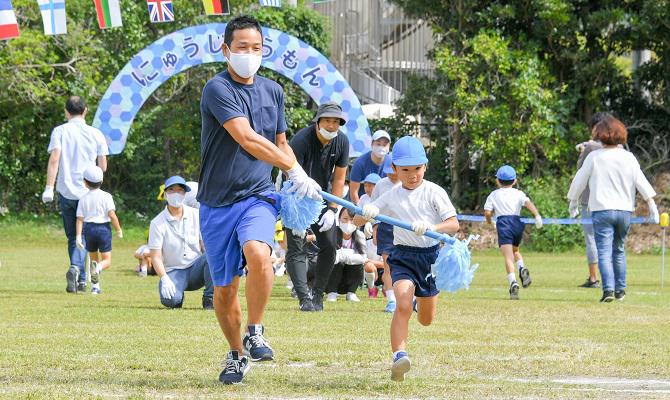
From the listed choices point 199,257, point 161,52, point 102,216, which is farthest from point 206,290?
point 161,52

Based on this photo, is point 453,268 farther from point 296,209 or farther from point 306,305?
point 306,305

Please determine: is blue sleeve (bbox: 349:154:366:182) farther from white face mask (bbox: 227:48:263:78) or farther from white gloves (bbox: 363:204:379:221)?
white face mask (bbox: 227:48:263:78)

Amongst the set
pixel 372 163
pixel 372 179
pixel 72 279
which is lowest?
pixel 72 279

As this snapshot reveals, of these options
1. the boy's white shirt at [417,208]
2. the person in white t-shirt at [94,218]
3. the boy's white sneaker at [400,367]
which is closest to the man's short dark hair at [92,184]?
the person in white t-shirt at [94,218]

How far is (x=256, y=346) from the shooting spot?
24.1 ft

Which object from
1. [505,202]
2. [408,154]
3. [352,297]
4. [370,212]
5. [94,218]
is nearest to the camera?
[370,212]

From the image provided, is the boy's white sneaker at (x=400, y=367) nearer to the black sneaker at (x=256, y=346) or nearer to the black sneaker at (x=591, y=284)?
the black sneaker at (x=256, y=346)

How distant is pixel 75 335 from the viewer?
992 centimetres

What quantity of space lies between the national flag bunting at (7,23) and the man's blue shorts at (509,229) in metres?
6.79

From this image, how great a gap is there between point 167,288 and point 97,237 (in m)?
2.93

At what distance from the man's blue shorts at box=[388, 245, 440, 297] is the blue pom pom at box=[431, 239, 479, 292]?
22 centimetres

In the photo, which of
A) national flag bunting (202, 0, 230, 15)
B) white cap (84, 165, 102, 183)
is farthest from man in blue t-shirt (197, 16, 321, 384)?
national flag bunting (202, 0, 230, 15)

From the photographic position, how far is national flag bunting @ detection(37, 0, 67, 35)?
61.1 ft

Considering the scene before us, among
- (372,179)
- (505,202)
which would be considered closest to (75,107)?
(372,179)
